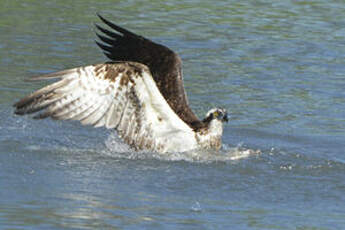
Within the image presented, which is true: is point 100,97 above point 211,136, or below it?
above

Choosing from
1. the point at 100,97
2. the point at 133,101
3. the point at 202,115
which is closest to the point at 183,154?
the point at 133,101

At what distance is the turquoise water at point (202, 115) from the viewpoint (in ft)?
23.8

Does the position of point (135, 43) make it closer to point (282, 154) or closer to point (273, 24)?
point (282, 154)

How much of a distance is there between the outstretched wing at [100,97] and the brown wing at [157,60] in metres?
0.67

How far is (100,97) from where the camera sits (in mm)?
8500

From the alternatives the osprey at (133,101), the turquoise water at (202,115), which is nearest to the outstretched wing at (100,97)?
the osprey at (133,101)

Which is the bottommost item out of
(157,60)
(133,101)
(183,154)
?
(183,154)

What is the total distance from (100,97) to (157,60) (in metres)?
1.22

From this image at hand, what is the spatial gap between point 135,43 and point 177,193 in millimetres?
2076

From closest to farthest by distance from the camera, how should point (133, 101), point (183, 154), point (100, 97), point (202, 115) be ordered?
point (100, 97) → point (133, 101) → point (183, 154) → point (202, 115)

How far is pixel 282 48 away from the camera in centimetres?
1373

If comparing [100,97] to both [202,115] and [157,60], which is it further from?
[202,115]

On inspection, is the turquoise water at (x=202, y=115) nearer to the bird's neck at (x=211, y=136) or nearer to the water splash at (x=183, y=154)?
the water splash at (x=183, y=154)

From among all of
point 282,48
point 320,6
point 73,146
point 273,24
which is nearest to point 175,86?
point 73,146
